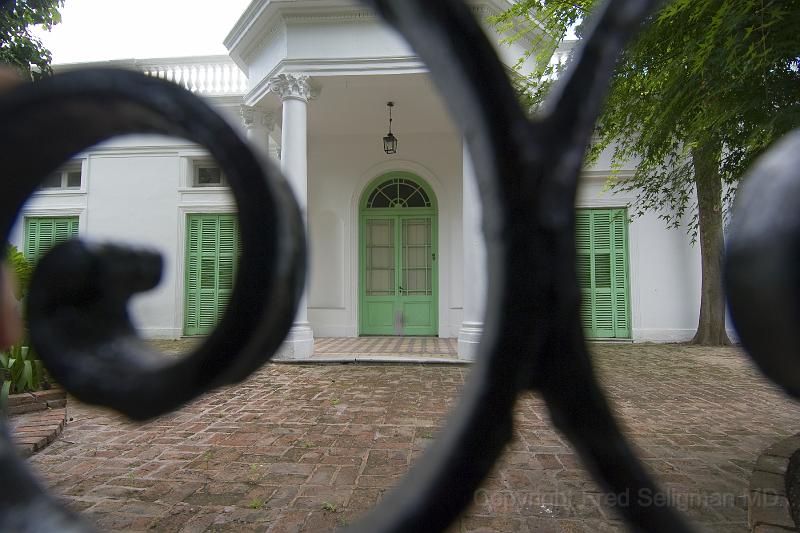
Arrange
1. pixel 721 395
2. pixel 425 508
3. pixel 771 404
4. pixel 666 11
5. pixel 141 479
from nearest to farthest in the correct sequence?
pixel 425 508, pixel 666 11, pixel 141 479, pixel 771 404, pixel 721 395

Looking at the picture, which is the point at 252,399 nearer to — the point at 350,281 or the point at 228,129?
the point at 228,129

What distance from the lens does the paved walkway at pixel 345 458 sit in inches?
91.5

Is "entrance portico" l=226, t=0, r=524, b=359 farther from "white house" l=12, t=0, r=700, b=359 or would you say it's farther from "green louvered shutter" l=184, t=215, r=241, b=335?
"green louvered shutter" l=184, t=215, r=241, b=335

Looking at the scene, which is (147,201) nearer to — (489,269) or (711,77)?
(711,77)

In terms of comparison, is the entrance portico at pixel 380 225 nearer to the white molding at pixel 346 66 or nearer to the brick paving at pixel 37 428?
the white molding at pixel 346 66

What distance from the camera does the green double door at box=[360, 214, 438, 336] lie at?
10727mm

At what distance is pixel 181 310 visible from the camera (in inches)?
430

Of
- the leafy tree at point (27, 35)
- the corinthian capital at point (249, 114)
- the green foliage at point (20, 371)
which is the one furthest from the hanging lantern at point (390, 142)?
the green foliage at point (20, 371)

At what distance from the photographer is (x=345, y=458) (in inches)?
121

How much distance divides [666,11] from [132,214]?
37.1 feet

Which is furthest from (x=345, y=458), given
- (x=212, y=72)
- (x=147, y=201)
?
(x=212, y=72)

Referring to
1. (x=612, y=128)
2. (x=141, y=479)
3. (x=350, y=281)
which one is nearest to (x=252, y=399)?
(x=141, y=479)

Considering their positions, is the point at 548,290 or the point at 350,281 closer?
the point at 548,290

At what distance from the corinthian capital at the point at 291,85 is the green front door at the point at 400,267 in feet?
12.3
